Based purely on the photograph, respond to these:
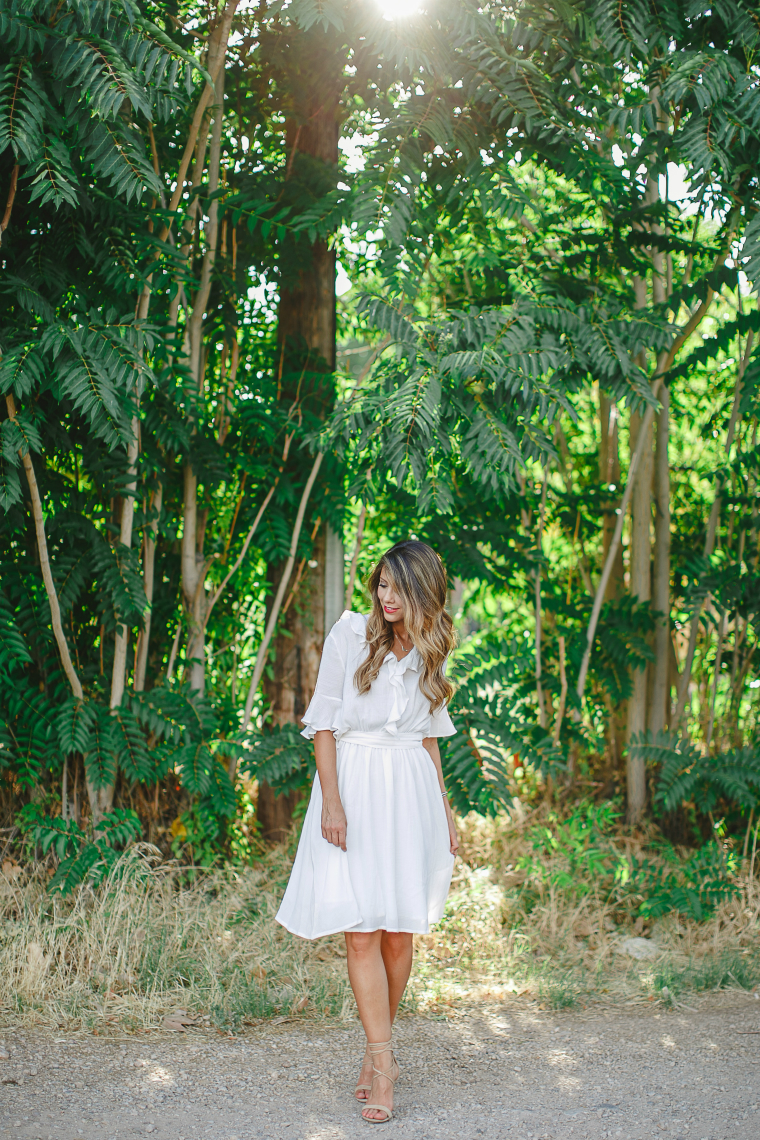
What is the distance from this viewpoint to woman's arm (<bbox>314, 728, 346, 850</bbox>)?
2803mm

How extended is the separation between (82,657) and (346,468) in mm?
1701

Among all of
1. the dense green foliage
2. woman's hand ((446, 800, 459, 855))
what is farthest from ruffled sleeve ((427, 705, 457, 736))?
the dense green foliage

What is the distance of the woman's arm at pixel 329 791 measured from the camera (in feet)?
9.20

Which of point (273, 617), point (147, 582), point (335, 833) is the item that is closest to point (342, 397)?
point (273, 617)

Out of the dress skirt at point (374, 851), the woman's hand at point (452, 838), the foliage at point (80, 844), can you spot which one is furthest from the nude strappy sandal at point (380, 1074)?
the foliage at point (80, 844)

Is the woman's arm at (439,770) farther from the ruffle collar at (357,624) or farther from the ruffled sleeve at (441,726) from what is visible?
the ruffle collar at (357,624)

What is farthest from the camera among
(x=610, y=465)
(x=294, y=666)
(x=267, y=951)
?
(x=610, y=465)

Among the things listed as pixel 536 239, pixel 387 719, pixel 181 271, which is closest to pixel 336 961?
pixel 387 719

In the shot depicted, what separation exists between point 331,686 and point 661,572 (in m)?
3.16

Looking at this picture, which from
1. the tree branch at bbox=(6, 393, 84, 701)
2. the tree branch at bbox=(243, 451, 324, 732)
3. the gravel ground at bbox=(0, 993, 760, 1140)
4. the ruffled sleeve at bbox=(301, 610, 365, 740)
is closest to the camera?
the gravel ground at bbox=(0, 993, 760, 1140)

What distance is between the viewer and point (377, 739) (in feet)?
9.53

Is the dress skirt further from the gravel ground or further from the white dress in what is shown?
the gravel ground

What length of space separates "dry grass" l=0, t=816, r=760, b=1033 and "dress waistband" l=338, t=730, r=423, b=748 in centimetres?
142

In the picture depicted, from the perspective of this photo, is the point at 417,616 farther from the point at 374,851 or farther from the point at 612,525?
the point at 612,525
